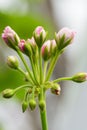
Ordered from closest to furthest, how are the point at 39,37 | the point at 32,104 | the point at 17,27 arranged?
the point at 32,104 → the point at 39,37 → the point at 17,27

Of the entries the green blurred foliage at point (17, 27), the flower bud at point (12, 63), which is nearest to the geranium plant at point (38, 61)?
the flower bud at point (12, 63)

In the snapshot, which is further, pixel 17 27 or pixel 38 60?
pixel 17 27

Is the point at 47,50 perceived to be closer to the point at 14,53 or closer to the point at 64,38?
the point at 64,38

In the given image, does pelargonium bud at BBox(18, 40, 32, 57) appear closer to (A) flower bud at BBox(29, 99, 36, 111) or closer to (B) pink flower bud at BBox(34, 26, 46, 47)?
(B) pink flower bud at BBox(34, 26, 46, 47)

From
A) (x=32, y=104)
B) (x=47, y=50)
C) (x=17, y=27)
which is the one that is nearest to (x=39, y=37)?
(x=47, y=50)

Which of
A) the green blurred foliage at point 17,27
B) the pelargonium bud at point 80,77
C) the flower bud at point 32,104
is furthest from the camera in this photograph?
the green blurred foliage at point 17,27

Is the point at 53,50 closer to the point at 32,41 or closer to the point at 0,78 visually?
the point at 32,41

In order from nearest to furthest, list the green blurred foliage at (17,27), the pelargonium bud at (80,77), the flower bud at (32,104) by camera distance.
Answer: the flower bud at (32,104) → the pelargonium bud at (80,77) → the green blurred foliage at (17,27)

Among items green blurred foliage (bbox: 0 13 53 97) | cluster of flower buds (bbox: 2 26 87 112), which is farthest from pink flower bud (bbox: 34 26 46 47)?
green blurred foliage (bbox: 0 13 53 97)

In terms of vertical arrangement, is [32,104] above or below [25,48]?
below

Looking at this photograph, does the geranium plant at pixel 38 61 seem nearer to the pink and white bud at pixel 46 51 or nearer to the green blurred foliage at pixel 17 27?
the pink and white bud at pixel 46 51

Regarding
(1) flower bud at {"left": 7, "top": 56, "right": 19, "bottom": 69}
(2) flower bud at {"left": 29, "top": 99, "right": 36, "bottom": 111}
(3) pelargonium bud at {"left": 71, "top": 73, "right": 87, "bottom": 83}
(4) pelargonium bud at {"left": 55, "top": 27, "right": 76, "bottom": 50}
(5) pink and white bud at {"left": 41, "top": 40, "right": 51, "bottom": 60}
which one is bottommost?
(2) flower bud at {"left": 29, "top": 99, "right": 36, "bottom": 111}

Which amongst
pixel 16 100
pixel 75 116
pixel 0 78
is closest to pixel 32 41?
pixel 0 78
